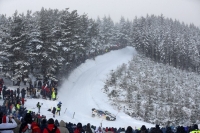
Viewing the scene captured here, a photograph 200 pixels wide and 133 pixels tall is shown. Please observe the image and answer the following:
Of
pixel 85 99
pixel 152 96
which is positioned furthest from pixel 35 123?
pixel 152 96

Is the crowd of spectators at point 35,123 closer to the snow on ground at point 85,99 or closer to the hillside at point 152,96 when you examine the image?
the snow on ground at point 85,99

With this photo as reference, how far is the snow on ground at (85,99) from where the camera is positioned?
2969cm

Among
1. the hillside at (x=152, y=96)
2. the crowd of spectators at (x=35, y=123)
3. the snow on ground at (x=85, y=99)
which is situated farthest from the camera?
the hillside at (x=152, y=96)

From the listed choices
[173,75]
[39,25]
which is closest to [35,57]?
[39,25]

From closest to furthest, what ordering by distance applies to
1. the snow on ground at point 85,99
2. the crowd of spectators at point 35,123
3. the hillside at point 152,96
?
the crowd of spectators at point 35,123 < the snow on ground at point 85,99 < the hillside at point 152,96

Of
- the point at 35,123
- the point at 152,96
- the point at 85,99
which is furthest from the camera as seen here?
the point at 152,96

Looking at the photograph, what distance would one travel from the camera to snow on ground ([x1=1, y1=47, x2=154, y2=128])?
29.7 meters

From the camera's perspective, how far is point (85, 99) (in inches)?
1516

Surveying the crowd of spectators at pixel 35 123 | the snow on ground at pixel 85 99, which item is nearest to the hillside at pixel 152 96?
the snow on ground at pixel 85 99

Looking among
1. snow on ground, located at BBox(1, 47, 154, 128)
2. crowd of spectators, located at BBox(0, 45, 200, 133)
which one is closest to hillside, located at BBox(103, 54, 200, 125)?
snow on ground, located at BBox(1, 47, 154, 128)

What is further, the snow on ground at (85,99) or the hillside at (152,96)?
the hillside at (152,96)

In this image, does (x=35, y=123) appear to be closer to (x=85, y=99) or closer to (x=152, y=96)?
(x=85, y=99)

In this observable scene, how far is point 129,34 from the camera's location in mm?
124000

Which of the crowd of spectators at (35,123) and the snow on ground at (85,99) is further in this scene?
the snow on ground at (85,99)
